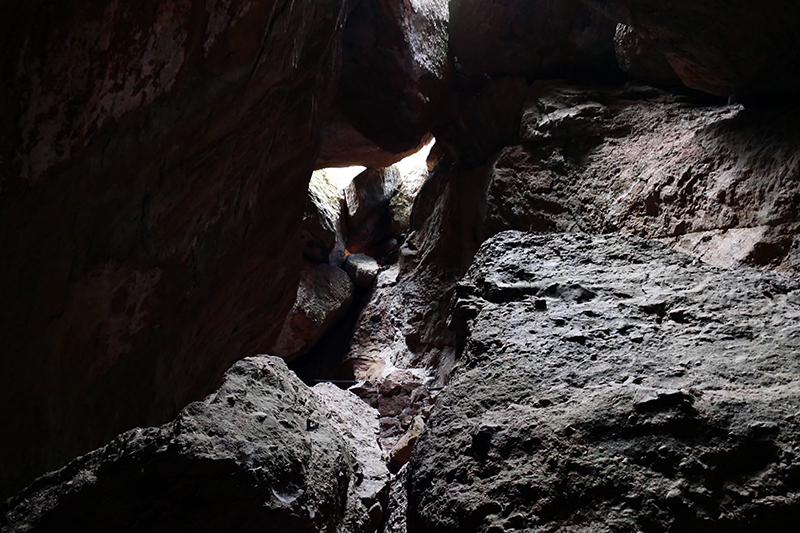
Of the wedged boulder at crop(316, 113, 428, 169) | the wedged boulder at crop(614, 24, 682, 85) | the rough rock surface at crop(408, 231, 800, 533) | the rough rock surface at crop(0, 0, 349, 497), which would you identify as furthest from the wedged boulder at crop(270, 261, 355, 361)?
the rough rock surface at crop(408, 231, 800, 533)

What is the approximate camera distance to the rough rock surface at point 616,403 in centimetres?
112

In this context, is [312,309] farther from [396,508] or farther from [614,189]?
[396,508]

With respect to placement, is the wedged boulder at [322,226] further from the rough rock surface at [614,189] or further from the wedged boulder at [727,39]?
the wedged boulder at [727,39]

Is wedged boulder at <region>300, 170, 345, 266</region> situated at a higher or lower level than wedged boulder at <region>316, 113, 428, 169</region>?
lower

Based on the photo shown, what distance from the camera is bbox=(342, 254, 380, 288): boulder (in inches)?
297

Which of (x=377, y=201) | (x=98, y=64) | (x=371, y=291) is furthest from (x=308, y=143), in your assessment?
(x=377, y=201)

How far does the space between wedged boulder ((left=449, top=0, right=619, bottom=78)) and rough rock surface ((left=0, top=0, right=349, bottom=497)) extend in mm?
2318

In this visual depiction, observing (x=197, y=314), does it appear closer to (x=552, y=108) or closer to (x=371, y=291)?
(x=552, y=108)

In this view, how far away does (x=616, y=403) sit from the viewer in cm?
132

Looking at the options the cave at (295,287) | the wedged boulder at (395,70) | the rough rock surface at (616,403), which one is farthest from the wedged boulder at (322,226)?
the rough rock surface at (616,403)

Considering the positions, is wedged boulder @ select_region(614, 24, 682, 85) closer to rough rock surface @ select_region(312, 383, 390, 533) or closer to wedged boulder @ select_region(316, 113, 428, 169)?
wedged boulder @ select_region(316, 113, 428, 169)

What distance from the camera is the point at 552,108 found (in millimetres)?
4719

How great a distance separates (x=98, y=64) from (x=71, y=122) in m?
0.22

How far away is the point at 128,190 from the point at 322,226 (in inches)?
208
